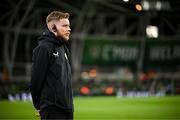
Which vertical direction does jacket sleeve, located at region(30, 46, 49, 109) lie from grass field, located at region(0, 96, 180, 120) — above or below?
above

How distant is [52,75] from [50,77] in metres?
0.04

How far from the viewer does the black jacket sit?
25.8ft

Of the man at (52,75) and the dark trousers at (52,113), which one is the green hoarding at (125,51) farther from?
the dark trousers at (52,113)

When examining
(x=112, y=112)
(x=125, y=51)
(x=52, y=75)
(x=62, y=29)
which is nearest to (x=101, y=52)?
(x=125, y=51)

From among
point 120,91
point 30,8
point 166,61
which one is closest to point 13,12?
point 30,8

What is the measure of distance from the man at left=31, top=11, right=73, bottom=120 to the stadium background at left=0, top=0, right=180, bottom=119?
2940 cm

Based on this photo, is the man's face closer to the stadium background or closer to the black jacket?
the black jacket

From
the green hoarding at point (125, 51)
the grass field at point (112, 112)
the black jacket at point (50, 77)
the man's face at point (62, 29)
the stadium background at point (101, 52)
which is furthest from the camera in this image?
the green hoarding at point (125, 51)

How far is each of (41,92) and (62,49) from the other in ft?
2.32

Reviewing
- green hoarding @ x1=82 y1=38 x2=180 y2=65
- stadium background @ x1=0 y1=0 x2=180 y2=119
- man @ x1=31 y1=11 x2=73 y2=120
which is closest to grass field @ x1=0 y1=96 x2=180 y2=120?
stadium background @ x1=0 y1=0 x2=180 y2=119

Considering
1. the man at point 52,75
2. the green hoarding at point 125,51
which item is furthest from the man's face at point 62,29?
the green hoarding at point 125,51

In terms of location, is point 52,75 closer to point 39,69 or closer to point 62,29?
point 39,69

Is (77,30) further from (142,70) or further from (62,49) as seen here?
(62,49)

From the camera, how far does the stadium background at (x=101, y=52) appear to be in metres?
41.3
